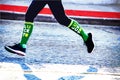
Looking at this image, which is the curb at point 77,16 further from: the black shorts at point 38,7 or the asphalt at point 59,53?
the black shorts at point 38,7

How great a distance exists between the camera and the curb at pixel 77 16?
22.6 feet

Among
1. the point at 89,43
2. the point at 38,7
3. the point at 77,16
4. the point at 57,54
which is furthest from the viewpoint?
the point at 77,16

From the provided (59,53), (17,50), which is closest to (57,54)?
(59,53)

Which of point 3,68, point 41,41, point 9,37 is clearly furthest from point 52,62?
point 9,37

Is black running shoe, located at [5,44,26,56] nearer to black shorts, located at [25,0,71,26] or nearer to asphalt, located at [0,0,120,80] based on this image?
asphalt, located at [0,0,120,80]

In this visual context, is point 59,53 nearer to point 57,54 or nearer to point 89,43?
point 57,54

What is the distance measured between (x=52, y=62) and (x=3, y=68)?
73cm

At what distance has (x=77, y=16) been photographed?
7375mm


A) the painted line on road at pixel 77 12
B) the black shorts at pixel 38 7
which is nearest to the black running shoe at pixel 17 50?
the black shorts at pixel 38 7

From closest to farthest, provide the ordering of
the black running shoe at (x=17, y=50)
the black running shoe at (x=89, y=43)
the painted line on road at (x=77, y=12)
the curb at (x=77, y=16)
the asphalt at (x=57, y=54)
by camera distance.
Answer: the asphalt at (x=57, y=54), the black running shoe at (x=17, y=50), the black running shoe at (x=89, y=43), the curb at (x=77, y=16), the painted line on road at (x=77, y=12)

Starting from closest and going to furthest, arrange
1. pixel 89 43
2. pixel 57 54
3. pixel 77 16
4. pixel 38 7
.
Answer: pixel 38 7
pixel 89 43
pixel 57 54
pixel 77 16

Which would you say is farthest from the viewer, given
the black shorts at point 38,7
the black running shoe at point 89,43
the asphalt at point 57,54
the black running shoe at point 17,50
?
the black running shoe at point 89,43

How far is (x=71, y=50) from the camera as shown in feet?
15.0

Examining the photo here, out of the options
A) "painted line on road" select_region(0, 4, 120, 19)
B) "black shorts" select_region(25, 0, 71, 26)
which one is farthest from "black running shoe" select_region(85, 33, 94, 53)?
"painted line on road" select_region(0, 4, 120, 19)
